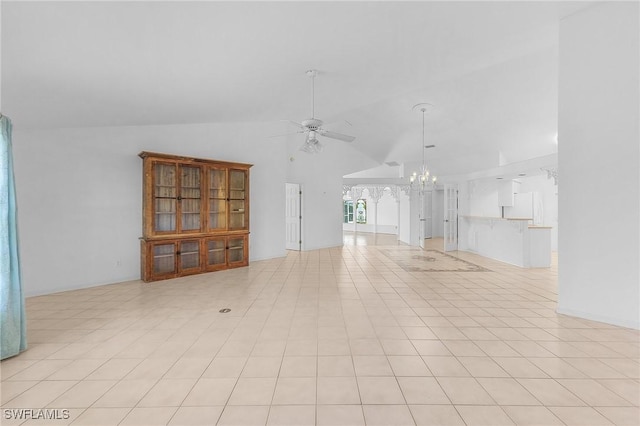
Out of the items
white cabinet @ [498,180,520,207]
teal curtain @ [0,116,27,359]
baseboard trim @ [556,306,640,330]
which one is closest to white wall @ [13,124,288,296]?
teal curtain @ [0,116,27,359]

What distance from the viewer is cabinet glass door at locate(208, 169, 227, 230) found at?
5.74 meters

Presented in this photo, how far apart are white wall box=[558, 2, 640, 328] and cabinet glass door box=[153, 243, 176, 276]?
5867 millimetres

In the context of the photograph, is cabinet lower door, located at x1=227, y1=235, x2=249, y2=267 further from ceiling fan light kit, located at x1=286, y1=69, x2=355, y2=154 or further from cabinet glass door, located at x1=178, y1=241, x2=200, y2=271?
ceiling fan light kit, located at x1=286, y1=69, x2=355, y2=154

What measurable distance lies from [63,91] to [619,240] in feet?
20.0

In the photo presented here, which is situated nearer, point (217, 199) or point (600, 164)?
point (600, 164)

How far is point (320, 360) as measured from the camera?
2418 millimetres

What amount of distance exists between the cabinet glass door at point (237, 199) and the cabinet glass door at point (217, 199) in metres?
0.14

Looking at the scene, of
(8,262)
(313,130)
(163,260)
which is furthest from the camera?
(163,260)

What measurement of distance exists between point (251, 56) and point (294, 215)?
19.0 ft

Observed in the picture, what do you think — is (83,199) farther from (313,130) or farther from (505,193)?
(505,193)

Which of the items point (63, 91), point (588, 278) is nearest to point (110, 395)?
point (63, 91)

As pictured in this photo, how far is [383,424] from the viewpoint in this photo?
1.70 m

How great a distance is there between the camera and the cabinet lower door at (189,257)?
5.28m

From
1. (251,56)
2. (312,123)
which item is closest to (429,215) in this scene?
(312,123)
